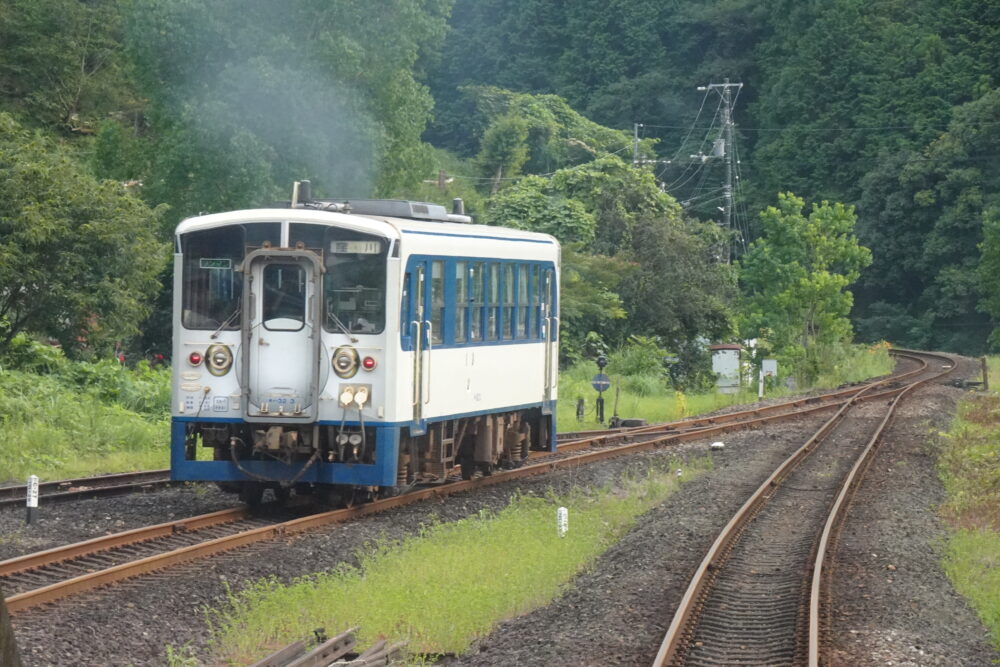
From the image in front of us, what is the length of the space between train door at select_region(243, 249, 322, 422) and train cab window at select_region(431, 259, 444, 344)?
150 centimetres

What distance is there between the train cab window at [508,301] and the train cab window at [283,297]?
140 inches

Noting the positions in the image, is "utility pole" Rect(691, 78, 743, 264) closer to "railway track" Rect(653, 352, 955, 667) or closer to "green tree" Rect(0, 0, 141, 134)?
"green tree" Rect(0, 0, 141, 134)

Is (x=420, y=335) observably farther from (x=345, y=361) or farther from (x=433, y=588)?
(x=433, y=588)

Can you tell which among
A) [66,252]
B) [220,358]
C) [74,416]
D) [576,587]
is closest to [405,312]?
[220,358]

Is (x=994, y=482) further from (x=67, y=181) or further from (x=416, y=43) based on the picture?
(x=416, y=43)

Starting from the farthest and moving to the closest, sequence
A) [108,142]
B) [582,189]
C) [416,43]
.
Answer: [582,189], [108,142], [416,43]

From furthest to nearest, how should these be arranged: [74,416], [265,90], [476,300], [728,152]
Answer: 1. [728,152]
2. [265,90]
3. [74,416]
4. [476,300]

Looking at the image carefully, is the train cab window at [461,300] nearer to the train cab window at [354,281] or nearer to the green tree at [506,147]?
the train cab window at [354,281]

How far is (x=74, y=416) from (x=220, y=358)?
7565mm

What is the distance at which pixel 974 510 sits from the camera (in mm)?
17141

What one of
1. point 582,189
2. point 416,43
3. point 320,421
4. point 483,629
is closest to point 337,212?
point 320,421

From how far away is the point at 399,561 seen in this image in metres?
12.5

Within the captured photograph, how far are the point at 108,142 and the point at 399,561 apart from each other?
2773 cm

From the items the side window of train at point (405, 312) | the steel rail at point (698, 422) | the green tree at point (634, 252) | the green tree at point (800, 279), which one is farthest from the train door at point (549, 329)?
the green tree at point (800, 279)
